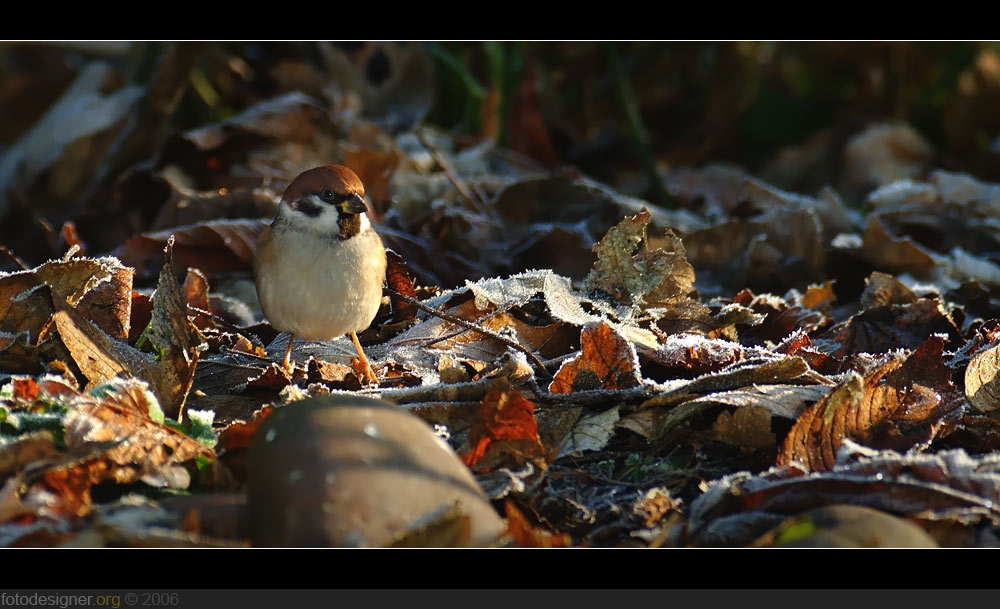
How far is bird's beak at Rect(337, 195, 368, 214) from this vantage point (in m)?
3.56

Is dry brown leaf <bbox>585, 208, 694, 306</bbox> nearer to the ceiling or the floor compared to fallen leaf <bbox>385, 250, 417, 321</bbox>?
nearer to the ceiling

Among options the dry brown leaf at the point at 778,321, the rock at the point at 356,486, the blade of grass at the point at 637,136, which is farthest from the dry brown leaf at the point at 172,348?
the blade of grass at the point at 637,136

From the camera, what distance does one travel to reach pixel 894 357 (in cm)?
292

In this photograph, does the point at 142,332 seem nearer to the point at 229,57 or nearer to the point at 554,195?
the point at 554,195

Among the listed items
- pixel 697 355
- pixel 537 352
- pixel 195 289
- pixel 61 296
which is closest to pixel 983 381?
pixel 697 355

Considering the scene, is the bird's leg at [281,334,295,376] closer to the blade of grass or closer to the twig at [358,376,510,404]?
the twig at [358,376,510,404]

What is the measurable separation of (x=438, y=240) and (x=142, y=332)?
1.42 metres

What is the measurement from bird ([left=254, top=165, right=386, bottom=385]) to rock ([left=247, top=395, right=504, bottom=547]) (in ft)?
3.95

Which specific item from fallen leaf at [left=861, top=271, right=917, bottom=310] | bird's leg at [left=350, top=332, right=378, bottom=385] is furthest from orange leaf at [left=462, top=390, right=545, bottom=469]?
fallen leaf at [left=861, top=271, right=917, bottom=310]

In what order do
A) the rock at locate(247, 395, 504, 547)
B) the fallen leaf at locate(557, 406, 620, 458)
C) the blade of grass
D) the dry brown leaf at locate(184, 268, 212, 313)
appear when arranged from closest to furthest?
the rock at locate(247, 395, 504, 547) < the fallen leaf at locate(557, 406, 620, 458) < the dry brown leaf at locate(184, 268, 212, 313) < the blade of grass

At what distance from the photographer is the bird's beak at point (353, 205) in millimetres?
3564

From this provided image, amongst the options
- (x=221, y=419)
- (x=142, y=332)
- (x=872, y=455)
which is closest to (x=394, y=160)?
(x=142, y=332)

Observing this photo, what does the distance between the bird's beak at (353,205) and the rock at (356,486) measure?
4.51 feet

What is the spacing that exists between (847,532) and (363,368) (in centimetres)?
170
